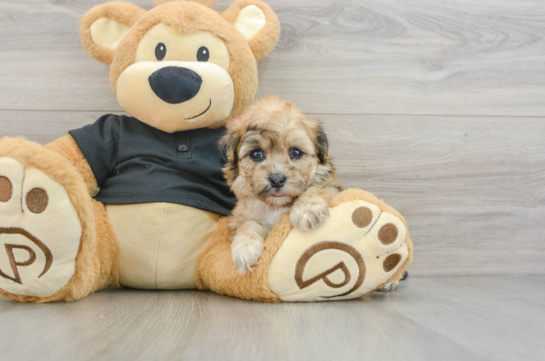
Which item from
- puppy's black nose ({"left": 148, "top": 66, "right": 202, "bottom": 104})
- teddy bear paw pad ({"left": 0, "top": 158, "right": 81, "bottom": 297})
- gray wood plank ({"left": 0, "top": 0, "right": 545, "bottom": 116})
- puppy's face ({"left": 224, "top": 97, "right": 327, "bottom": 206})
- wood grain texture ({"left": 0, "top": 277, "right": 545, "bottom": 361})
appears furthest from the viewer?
gray wood plank ({"left": 0, "top": 0, "right": 545, "bottom": 116})

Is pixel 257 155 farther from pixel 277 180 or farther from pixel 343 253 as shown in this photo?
pixel 343 253

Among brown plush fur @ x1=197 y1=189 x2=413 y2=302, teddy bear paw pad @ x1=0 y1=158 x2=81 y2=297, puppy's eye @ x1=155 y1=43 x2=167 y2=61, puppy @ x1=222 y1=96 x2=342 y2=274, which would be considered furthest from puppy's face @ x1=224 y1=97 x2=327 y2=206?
teddy bear paw pad @ x1=0 y1=158 x2=81 y2=297

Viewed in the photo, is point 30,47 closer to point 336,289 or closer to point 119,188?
point 119,188

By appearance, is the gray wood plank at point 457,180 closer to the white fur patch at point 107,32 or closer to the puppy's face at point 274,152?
the puppy's face at point 274,152

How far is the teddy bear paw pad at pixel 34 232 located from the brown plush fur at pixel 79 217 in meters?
0.02

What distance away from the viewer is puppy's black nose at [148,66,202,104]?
1391 mm

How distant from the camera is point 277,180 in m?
1.25

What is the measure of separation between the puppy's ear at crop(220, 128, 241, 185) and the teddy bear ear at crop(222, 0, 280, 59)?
0.45m

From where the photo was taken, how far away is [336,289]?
126cm

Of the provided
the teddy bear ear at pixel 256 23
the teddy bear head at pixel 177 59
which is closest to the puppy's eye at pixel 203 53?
the teddy bear head at pixel 177 59

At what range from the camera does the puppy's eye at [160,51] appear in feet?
4.89

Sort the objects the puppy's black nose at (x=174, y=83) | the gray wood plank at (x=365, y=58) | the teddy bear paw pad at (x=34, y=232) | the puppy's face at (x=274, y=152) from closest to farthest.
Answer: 1. the teddy bear paw pad at (x=34, y=232)
2. the puppy's face at (x=274, y=152)
3. the puppy's black nose at (x=174, y=83)
4. the gray wood plank at (x=365, y=58)

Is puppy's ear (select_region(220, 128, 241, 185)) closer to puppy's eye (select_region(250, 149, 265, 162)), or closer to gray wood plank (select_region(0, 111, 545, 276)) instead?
puppy's eye (select_region(250, 149, 265, 162))

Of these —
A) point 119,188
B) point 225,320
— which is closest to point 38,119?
point 119,188
